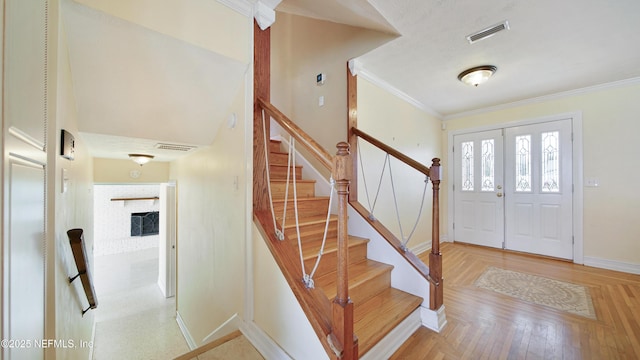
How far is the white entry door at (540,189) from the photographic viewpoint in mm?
3279

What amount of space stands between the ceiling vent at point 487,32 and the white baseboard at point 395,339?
2.39 meters

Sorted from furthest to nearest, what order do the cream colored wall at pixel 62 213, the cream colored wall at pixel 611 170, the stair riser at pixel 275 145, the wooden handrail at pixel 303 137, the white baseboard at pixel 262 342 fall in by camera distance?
1. the stair riser at pixel 275 145
2. the cream colored wall at pixel 611 170
3. the white baseboard at pixel 262 342
4. the wooden handrail at pixel 303 137
5. the cream colored wall at pixel 62 213

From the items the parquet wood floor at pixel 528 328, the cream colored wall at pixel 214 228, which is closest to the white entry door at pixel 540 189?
the parquet wood floor at pixel 528 328

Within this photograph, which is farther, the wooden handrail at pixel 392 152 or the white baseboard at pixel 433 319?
the wooden handrail at pixel 392 152

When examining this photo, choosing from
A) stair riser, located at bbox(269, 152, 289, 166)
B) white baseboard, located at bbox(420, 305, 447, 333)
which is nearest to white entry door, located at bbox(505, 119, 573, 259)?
white baseboard, located at bbox(420, 305, 447, 333)

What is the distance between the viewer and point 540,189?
136 inches

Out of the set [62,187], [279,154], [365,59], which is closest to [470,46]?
[365,59]

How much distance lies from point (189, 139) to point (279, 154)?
3.28 feet

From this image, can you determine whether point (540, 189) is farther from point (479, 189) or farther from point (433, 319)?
point (433, 319)

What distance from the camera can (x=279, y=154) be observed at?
2.79 meters

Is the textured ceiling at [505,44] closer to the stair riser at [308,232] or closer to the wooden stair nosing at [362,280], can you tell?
the stair riser at [308,232]

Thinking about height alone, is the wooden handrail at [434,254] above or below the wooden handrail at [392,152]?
below

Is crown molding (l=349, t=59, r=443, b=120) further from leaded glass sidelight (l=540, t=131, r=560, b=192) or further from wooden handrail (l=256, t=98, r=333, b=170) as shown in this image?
leaded glass sidelight (l=540, t=131, r=560, b=192)

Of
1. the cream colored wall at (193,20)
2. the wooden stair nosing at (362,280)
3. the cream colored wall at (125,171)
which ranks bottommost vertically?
the wooden stair nosing at (362,280)
